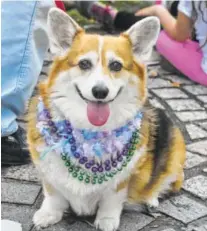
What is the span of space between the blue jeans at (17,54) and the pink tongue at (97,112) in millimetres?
956

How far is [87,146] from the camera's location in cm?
247

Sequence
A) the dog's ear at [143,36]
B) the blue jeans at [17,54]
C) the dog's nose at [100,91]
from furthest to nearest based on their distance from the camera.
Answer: the blue jeans at [17,54], the dog's ear at [143,36], the dog's nose at [100,91]

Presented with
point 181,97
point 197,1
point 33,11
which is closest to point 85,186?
point 33,11

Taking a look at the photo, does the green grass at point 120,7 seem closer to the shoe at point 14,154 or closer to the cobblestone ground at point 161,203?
the cobblestone ground at point 161,203

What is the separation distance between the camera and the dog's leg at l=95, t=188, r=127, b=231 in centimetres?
258

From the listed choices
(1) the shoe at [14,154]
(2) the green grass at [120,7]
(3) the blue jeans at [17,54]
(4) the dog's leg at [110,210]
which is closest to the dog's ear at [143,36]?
(4) the dog's leg at [110,210]

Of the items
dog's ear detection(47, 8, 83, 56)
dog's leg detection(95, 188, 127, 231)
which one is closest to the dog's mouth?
dog's ear detection(47, 8, 83, 56)

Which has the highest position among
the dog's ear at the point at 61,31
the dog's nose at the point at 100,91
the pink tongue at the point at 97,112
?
the dog's ear at the point at 61,31

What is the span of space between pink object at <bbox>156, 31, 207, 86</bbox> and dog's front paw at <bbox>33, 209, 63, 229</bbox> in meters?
2.44

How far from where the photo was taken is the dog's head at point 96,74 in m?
2.31

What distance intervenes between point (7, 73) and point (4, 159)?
1.64 feet

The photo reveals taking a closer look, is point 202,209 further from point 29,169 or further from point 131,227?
point 29,169

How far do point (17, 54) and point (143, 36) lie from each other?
38.0 inches

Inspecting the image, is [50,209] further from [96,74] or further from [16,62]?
[16,62]
